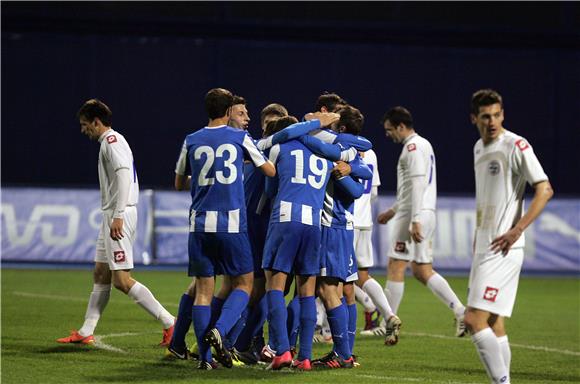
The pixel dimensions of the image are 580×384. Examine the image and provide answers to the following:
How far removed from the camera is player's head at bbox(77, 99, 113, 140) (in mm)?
9688

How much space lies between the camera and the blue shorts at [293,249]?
27.1 ft

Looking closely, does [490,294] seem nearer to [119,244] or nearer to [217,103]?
[217,103]

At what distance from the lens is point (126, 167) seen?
955 centimetres

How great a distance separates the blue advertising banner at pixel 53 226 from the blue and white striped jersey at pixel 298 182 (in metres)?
11.8

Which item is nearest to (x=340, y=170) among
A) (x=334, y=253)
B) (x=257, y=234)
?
(x=334, y=253)

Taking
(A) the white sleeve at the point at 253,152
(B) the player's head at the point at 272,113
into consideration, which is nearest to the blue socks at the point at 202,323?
(A) the white sleeve at the point at 253,152

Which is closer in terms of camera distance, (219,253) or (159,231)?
(219,253)

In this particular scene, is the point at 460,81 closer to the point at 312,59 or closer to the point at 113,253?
the point at 312,59

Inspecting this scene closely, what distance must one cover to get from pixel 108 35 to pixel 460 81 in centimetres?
877

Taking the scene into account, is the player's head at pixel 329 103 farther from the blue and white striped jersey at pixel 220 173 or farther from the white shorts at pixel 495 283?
the white shorts at pixel 495 283

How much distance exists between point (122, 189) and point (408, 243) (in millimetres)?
3436

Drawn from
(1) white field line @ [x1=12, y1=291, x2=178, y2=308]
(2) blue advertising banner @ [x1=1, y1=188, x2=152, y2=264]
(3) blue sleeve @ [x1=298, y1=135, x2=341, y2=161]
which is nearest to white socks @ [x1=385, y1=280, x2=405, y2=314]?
(3) blue sleeve @ [x1=298, y1=135, x2=341, y2=161]

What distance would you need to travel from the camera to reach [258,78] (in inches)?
1080

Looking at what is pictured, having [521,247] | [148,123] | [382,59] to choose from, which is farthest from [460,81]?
[521,247]
